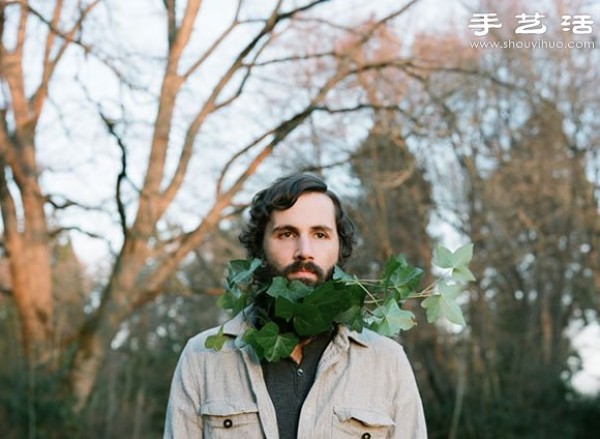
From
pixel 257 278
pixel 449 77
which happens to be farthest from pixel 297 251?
pixel 449 77

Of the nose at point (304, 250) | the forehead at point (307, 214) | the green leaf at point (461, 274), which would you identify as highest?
the forehead at point (307, 214)

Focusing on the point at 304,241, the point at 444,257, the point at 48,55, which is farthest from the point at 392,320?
the point at 48,55

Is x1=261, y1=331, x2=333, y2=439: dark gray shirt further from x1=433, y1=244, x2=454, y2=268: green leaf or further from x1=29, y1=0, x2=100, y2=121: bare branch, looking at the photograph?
x1=29, y1=0, x2=100, y2=121: bare branch

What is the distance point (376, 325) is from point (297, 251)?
0.35 m

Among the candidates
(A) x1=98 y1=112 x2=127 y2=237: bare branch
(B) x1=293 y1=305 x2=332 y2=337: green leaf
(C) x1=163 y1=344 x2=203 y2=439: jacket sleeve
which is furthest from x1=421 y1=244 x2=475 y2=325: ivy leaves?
(A) x1=98 y1=112 x2=127 y2=237: bare branch

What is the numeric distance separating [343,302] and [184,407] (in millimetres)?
617

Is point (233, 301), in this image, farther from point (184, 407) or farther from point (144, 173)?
point (144, 173)

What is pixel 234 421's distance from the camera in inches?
122

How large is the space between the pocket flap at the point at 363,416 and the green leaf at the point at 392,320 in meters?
0.25

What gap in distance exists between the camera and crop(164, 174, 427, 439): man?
3084 millimetres

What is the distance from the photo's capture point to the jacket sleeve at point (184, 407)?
3.14 meters

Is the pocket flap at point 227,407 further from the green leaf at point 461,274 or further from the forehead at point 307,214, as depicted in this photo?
the green leaf at point 461,274

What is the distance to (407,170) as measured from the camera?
14.6 metres

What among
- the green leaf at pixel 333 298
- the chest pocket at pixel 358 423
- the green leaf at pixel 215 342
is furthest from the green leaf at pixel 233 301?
the chest pocket at pixel 358 423
